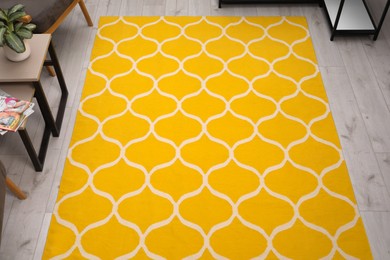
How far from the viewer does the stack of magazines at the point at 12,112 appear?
217 cm

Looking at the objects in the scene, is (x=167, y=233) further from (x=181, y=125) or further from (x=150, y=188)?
(x=181, y=125)

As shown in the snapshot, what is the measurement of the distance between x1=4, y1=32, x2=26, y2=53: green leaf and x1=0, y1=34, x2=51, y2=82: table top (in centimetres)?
15

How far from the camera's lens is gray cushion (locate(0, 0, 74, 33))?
2.75 metres

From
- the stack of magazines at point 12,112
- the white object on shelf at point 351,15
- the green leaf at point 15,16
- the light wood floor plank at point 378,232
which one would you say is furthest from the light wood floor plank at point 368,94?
the green leaf at point 15,16

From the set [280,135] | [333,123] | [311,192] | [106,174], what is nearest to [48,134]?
[106,174]

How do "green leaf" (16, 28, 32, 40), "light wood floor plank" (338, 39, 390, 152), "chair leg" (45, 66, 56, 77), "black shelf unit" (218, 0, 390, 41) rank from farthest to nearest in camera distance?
"black shelf unit" (218, 0, 390, 41)
"chair leg" (45, 66, 56, 77)
"light wood floor plank" (338, 39, 390, 152)
"green leaf" (16, 28, 32, 40)

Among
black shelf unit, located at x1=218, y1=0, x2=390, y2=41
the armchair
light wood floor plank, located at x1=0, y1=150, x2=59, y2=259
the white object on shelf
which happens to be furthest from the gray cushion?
the white object on shelf

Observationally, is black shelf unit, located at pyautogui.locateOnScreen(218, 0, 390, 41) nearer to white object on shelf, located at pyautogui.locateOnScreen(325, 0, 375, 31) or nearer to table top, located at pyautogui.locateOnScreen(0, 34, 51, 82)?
white object on shelf, located at pyautogui.locateOnScreen(325, 0, 375, 31)

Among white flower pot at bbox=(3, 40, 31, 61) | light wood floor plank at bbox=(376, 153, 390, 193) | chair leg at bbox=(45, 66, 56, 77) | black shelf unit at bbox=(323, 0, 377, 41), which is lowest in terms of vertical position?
light wood floor plank at bbox=(376, 153, 390, 193)

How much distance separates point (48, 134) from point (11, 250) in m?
0.75

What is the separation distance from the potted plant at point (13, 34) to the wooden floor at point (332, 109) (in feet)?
1.82

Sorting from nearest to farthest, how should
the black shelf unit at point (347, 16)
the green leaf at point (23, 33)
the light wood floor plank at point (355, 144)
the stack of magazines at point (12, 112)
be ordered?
the stack of magazines at point (12, 112) → the green leaf at point (23, 33) → the light wood floor plank at point (355, 144) → the black shelf unit at point (347, 16)

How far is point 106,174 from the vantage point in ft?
8.27

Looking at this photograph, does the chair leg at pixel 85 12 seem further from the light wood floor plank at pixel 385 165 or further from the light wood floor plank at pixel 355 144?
the light wood floor plank at pixel 385 165
